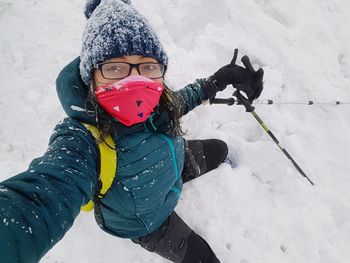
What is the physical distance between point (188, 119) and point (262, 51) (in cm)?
164

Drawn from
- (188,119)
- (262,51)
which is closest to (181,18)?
(262,51)

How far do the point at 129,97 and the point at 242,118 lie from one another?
7.64ft

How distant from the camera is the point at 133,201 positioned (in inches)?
83.0

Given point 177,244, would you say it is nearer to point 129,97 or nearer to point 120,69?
point 129,97

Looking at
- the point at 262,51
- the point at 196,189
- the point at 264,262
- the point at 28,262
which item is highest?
the point at 28,262

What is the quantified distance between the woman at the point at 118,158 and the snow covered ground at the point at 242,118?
0.62 metres

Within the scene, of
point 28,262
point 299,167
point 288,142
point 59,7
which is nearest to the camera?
point 28,262

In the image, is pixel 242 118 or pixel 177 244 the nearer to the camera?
pixel 177 244

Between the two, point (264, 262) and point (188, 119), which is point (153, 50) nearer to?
point (188, 119)

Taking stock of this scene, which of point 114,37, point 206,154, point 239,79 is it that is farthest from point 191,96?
point 114,37

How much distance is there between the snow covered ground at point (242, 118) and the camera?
2977mm

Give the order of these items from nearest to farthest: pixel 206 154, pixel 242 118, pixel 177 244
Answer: pixel 177 244
pixel 206 154
pixel 242 118

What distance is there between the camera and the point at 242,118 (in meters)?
3.83

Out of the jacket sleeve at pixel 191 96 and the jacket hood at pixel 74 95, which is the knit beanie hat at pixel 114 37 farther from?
the jacket sleeve at pixel 191 96
